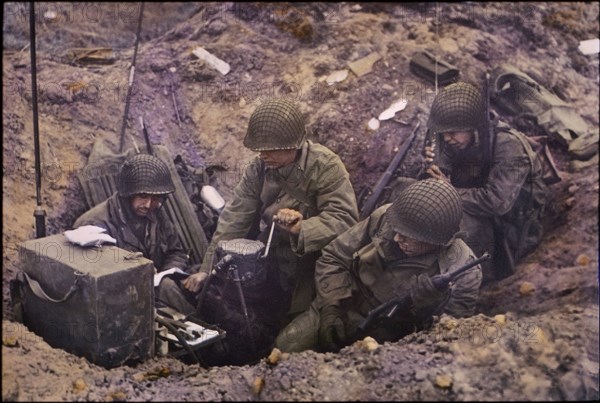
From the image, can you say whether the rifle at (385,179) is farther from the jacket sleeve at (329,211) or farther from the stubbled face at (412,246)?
the stubbled face at (412,246)

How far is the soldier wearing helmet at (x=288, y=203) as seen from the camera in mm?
6590

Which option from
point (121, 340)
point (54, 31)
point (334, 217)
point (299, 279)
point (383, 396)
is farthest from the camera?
point (54, 31)

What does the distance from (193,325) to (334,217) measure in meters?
1.59

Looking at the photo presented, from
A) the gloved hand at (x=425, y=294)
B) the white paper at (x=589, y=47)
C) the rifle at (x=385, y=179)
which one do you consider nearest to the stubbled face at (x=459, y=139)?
the rifle at (x=385, y=179)

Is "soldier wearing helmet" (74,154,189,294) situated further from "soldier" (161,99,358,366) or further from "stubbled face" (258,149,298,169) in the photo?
"stubbled face" (258,149,298,169)

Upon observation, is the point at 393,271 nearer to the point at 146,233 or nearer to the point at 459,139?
the point at 459,139

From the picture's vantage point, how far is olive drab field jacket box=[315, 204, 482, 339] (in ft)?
19.6

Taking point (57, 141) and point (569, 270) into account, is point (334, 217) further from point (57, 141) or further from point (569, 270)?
point (57, 141)

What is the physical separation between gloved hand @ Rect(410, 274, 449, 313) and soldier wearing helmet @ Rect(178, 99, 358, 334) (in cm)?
111

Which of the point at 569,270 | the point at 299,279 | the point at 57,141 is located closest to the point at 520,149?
A: the point at 569,270

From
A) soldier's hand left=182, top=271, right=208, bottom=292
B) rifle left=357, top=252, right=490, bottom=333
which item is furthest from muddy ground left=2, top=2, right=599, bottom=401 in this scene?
soldier's hand left=182, top=271, right=208, bottom=292

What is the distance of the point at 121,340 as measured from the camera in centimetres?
533

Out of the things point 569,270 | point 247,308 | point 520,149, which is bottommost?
point 247,308

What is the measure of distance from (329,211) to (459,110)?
1598 millimetres
